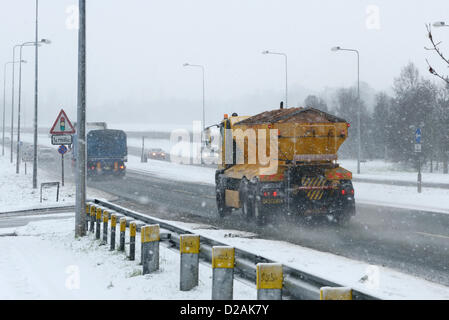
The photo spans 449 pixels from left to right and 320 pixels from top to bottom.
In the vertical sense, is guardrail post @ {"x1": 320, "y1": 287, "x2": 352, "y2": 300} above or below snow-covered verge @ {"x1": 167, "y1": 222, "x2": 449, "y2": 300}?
above

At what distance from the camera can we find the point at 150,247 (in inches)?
335

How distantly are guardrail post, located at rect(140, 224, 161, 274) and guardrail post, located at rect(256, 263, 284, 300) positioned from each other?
330 centimetres

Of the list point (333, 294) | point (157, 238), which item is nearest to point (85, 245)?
point (157, 238)

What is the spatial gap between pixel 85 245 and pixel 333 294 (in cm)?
835

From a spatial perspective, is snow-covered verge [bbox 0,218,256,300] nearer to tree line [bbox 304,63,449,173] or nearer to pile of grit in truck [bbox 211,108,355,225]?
pile of grit in truck [bbox 211,108,355,225]

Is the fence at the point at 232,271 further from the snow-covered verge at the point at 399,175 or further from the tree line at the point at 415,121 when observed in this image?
the tree line at the point at 415,121

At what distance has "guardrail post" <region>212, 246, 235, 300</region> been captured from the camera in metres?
6.44

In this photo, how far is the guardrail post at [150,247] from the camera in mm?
8484

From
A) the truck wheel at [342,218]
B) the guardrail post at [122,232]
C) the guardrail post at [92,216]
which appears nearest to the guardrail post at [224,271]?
the guardrail post at [122,232]

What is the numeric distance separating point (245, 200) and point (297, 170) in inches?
74.3

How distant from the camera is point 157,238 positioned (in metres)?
8.64

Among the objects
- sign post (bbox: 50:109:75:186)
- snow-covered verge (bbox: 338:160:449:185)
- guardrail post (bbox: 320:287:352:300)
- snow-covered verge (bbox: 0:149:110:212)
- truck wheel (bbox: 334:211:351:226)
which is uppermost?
sign post (bbox: 50:109:75:186)

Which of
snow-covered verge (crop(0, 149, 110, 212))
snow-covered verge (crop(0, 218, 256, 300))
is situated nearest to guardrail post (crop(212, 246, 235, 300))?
snow-covered verge (crop(0, 218, 256, 300))

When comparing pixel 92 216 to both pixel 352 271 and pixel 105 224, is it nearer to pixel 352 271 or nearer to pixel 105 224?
pixel 105 224
